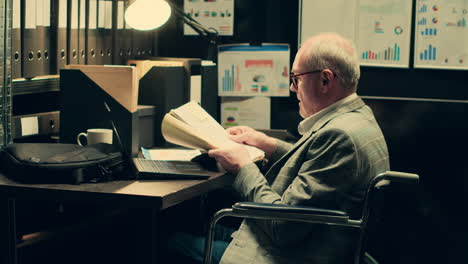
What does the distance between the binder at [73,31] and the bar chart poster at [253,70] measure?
85 cm

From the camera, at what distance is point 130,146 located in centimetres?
234

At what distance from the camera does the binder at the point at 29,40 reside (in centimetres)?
229

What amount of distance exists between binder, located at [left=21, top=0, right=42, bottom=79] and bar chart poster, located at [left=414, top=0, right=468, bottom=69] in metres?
1.68

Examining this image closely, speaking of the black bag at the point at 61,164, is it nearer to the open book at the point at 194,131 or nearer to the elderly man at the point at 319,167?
the open book at the point at 194,131

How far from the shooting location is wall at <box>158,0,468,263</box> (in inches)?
118

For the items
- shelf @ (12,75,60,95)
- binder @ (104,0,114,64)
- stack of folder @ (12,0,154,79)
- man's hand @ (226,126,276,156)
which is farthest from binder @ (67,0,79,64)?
man's hand @ (226,126,276,156)

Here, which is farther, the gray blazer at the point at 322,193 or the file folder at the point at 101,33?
the file folder at the point at 101,33

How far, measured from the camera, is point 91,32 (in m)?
2.67

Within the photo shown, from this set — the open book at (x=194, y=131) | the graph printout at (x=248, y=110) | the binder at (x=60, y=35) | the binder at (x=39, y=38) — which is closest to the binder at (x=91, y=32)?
the binder at (x=60, y=35)

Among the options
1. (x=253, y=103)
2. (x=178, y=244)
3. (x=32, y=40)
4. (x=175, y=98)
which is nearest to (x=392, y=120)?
(x=253, y=103)

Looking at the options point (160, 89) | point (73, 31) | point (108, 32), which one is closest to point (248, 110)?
point (160, 89)

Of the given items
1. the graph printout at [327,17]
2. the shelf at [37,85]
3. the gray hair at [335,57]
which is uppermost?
the graph printout at [327,17]

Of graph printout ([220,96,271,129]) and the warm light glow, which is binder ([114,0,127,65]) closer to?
the warm light glow

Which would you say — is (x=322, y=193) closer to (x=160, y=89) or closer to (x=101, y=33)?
(x=160, y=89)
